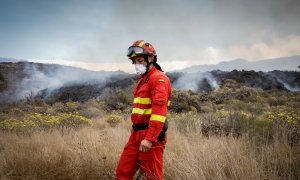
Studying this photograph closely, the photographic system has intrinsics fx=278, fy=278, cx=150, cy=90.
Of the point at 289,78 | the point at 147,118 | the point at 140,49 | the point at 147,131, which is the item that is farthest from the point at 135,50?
the point at 289,78

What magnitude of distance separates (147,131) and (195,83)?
42.4 meters

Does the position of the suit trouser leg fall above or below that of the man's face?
below

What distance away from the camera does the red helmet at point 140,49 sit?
313 cm

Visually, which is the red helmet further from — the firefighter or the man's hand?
the man's hand

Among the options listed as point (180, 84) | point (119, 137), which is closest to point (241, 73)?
point (180, 84)

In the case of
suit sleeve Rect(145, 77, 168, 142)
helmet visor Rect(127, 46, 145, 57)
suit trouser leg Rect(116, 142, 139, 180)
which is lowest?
suit trouser leg Rect(116, 142, 139, 180)

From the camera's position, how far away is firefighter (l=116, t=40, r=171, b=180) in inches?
110

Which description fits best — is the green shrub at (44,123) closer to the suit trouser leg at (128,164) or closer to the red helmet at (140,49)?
the suit trouser leg at (128,164)

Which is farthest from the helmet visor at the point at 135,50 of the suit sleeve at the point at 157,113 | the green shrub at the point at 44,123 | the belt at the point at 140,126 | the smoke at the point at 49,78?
the smoke at the point at 49,78

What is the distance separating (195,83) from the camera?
44.6m

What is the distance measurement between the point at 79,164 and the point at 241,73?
47316mm

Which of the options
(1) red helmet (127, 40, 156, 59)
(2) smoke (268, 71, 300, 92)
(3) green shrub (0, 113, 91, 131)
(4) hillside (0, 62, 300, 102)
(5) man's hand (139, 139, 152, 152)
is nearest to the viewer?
(5) man's hand (139, 139, 152, 152)

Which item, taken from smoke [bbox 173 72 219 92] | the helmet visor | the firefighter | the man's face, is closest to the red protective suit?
the firefighter

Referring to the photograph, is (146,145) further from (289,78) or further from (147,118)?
(289,78)
